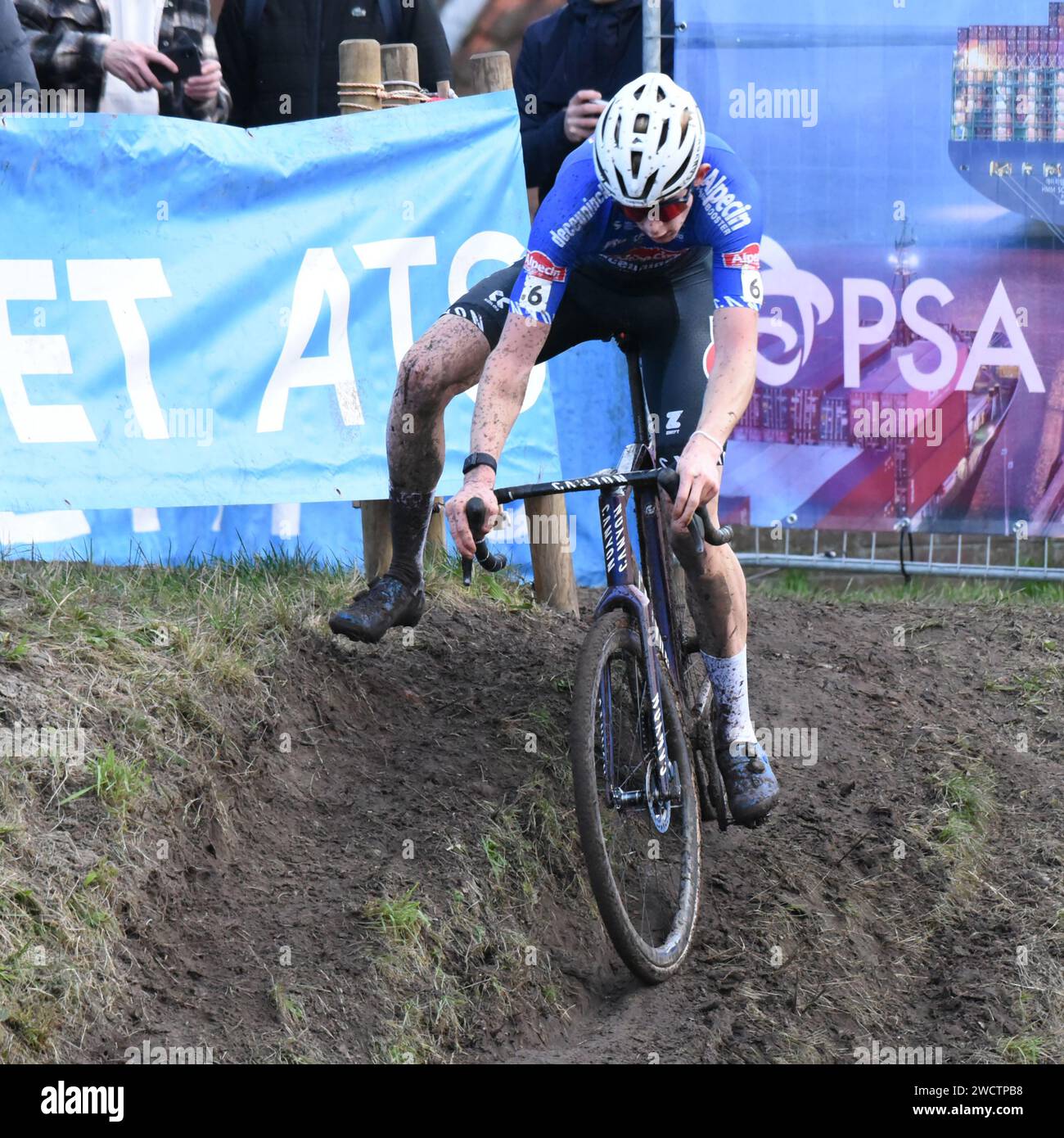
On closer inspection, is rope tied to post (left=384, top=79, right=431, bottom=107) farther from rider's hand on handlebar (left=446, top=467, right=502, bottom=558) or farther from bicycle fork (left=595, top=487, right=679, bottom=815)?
rider's hand on handlebar (left=446, top=467, right=502, bottom=558)

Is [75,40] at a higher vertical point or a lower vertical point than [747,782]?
higher

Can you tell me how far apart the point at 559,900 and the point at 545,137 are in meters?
3.51

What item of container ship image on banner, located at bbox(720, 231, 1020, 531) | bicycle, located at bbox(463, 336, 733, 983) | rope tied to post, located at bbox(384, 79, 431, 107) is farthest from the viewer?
container ship image on banner, located at bbox(720, 231, 1020, 531)

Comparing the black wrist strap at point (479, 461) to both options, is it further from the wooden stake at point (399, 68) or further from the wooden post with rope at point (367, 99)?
the wooden stake at point (399, 68)

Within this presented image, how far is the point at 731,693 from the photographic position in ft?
18.0

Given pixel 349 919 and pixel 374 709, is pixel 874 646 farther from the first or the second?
pixel 349 919

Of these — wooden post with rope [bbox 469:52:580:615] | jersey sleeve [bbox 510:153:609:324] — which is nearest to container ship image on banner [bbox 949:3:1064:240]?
wooden post with rope [bbox 469:52:580:615]

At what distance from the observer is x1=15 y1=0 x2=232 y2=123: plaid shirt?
262 inches

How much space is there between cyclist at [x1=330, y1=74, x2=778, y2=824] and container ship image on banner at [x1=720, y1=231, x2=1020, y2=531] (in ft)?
7.35

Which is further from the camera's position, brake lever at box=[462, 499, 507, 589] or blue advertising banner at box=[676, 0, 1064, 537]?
blue advertising banner at box=[676, 0, 1064, 537]

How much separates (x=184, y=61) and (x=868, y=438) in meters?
3.62

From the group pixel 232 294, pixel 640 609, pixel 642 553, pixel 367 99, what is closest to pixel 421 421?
pixel 642 553

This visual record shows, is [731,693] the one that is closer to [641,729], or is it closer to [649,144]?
[641,729]
